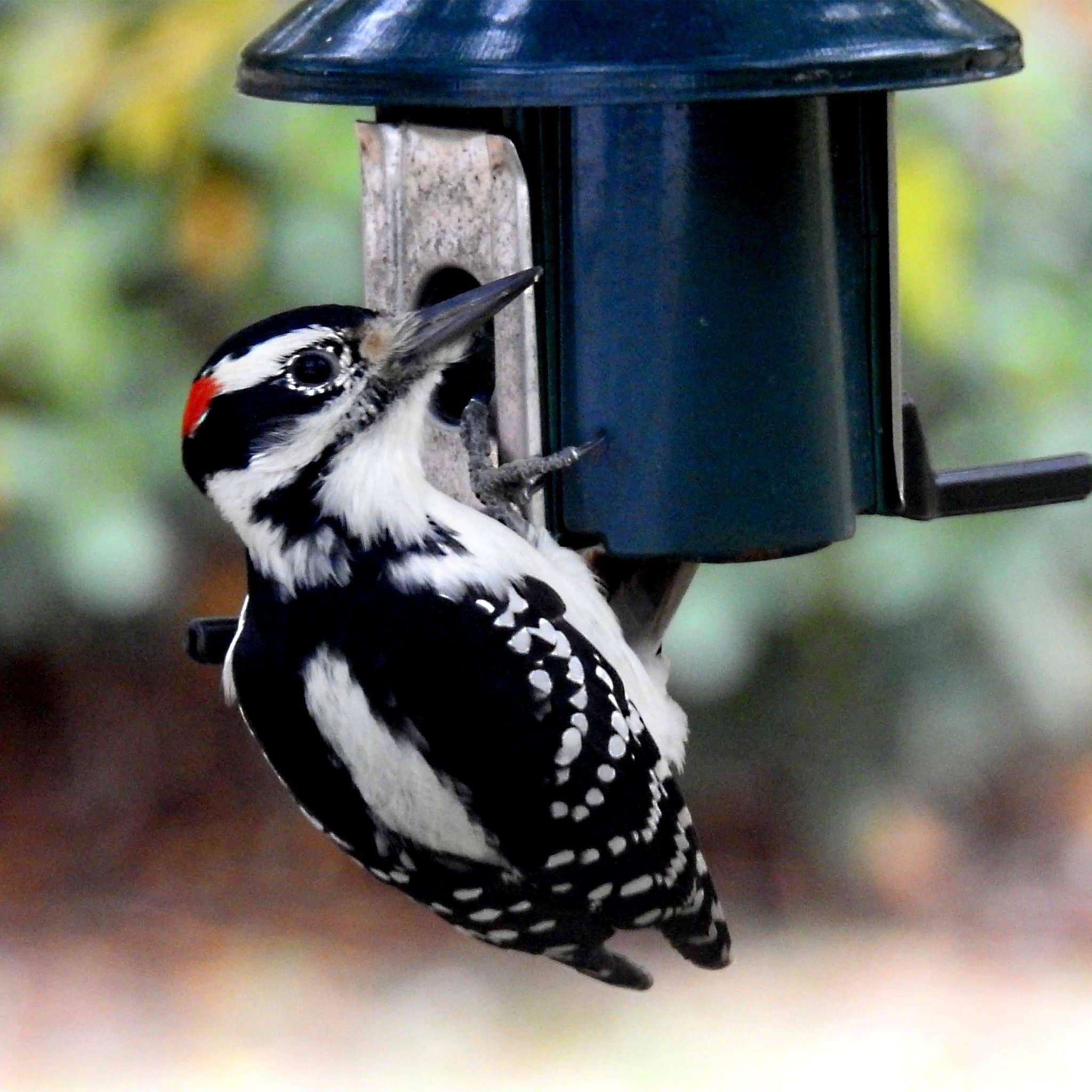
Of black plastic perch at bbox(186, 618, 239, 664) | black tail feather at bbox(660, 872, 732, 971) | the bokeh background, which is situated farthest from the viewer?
the bokeh background

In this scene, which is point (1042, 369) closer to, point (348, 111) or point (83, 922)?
point (348, 111)

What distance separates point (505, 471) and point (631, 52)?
0.75m

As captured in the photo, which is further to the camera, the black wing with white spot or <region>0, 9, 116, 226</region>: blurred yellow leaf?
<region>0, 9, 116, 226</region>: blurred yellow leaf

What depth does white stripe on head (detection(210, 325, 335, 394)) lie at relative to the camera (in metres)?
2.73

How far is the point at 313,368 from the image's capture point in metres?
2.75

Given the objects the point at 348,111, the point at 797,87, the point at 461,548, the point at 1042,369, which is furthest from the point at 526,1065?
the point at 797,87

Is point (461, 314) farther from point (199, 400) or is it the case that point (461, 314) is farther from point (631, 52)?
point (631, 52)

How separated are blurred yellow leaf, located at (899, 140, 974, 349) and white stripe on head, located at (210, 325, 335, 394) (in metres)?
1.70

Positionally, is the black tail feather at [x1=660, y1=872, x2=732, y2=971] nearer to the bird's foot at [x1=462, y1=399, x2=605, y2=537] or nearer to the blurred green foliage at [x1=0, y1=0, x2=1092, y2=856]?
the bird's foot at [x1=462, y1=399, x2=605, y2=537]

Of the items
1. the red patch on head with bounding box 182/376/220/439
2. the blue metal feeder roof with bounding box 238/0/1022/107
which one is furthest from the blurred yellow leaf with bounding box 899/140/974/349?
the red patch on head with bounding box 182/376/220/439

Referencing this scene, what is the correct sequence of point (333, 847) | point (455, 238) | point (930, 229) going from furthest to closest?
point (333, 847) → point (930, 229) → point (455, 238)

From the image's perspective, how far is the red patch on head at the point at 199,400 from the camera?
275cm

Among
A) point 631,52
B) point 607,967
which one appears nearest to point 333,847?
point 607,967

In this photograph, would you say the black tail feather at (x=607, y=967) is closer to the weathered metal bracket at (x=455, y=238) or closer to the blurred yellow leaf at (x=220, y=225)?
the weathered metal bracket at (x=455, y=238)
